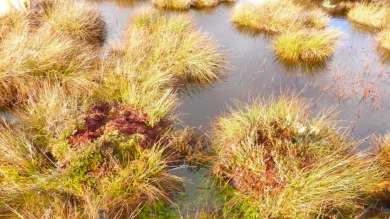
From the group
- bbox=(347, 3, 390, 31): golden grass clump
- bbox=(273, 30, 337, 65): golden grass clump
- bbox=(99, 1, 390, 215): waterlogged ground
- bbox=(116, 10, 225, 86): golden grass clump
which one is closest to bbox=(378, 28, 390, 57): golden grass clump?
bbox=(99, 1, 390, 215): waterlogged ground

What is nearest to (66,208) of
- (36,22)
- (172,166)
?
(172,166)

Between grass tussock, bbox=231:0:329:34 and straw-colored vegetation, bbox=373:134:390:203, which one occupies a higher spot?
grass tussock, bbox=231:0:329:34

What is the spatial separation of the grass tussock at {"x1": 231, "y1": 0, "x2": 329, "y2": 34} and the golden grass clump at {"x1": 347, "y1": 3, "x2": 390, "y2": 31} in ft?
3.87

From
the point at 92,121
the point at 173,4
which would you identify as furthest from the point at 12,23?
the point at 173,4

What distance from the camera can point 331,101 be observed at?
7.52 meters

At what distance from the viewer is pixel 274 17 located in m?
11.1

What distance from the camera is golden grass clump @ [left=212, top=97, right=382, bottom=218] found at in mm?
4605

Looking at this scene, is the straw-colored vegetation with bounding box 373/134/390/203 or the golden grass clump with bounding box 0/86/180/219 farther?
the straw-colored vegetation with bounding box 373/134/390/203

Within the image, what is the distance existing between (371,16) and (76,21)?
8477 millimetres

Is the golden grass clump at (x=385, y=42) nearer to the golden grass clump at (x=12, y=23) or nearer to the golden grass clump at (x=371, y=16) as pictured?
the golden grass clump at (x=371, y=16)

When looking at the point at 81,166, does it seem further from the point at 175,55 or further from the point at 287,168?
the point at 175,55

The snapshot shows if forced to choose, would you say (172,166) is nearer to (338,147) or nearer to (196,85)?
(338,147)

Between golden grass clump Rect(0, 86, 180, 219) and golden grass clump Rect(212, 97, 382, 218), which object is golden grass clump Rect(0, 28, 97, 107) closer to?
golden grass clump Rect(0, 86, 180, 219)

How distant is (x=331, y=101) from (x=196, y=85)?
2.60 metres
